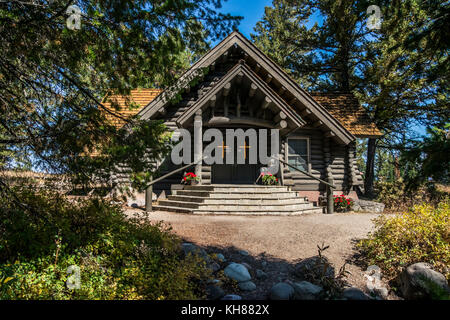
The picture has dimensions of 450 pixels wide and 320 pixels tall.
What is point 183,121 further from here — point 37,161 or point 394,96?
point 394,96

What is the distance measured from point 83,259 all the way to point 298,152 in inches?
461

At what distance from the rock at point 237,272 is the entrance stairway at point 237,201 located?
15.0 ft

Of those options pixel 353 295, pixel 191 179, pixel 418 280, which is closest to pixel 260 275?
pixel 353 295

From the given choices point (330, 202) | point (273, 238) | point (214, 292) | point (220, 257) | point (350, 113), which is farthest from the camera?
point (350, 113)

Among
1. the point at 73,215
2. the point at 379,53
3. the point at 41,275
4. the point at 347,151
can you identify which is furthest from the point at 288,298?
the point at 379,53

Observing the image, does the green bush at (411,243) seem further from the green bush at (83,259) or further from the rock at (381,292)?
the green bush at (83,259)

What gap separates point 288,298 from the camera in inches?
149

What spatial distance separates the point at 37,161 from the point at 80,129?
0.71 meters

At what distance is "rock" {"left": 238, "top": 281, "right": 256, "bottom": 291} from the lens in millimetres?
4084

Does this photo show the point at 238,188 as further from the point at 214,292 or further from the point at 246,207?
the point at 214,292

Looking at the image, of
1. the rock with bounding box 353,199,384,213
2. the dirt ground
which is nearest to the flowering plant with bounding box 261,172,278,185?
the dirt ground

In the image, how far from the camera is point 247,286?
4.12 m

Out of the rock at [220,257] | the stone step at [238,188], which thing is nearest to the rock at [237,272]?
the rock at [220,257]

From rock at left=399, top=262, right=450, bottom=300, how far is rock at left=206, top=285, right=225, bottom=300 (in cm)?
292
